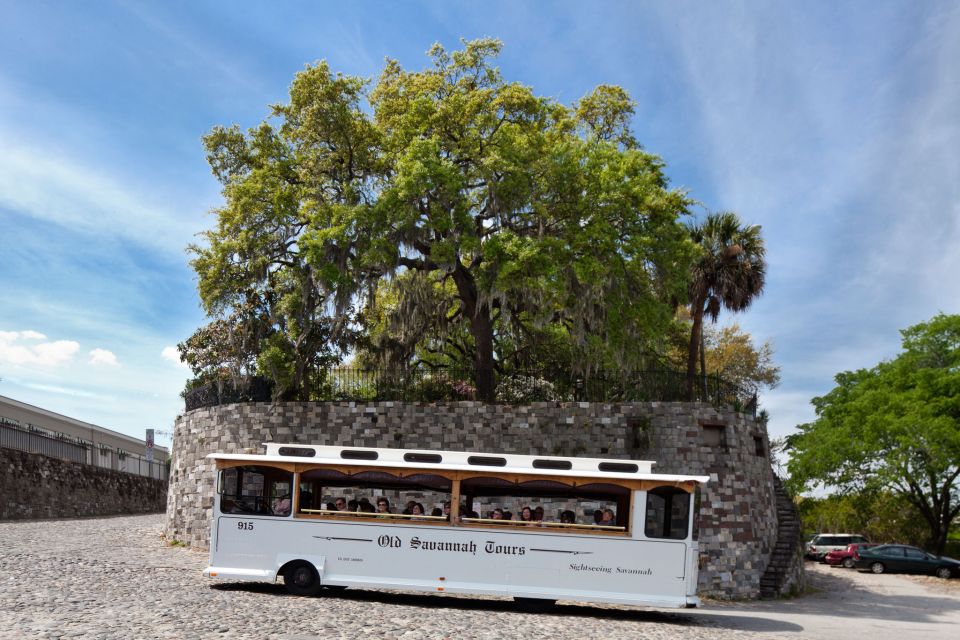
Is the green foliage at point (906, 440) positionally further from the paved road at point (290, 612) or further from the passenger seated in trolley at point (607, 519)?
the passenger seated in trolley at point (607, 519)

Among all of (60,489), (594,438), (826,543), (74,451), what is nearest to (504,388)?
(594,438)

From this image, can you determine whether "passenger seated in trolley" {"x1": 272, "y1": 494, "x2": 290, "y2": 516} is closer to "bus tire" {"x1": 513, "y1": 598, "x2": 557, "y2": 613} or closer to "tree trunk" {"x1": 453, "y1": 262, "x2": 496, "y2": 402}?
"bus tire" {"x1": 513, "y1": 598, "x2": 557, "y2": 613}

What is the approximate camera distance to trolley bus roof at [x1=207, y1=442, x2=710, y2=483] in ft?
57.2

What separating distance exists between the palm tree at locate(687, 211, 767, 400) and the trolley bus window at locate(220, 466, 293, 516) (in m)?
17.1

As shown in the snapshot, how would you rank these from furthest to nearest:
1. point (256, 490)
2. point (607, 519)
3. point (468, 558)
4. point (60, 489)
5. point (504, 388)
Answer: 1. point (60, 489)
2. point (504, 388)
3. point (256, 490)
4. point (607, 519)
5. point (468, 558)

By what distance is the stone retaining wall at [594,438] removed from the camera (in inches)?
964

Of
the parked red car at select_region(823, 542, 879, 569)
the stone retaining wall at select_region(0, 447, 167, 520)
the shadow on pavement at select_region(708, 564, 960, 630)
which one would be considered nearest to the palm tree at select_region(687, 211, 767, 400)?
the shadow on pavement at select_region(708, 564, 960, 630)

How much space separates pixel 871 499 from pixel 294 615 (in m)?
35.0

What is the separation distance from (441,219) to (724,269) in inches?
463

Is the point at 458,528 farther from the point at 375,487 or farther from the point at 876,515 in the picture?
the point at 876,515

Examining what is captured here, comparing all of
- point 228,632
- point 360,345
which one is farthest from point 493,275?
point 228,632

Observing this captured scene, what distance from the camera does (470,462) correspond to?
58.6 feet

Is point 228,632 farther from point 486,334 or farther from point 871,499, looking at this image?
point 871,499

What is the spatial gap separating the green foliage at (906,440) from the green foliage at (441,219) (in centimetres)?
1713
